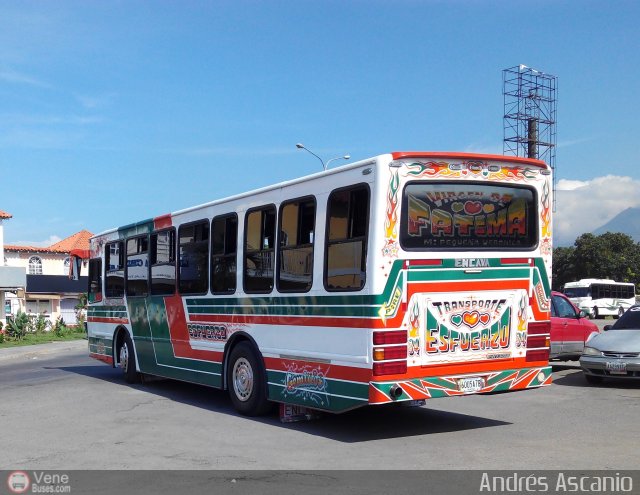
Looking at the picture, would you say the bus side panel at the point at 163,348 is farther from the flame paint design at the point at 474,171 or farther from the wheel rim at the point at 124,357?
the flame paint design at the point at 474,171

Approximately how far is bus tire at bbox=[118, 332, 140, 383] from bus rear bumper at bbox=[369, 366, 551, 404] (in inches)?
315

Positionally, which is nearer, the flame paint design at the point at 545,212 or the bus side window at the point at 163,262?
the flame paint design at the point at 545,212

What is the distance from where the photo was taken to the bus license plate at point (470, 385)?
8961 millimetres

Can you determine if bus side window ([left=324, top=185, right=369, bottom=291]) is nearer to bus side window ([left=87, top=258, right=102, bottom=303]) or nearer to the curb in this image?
bus side window ([left=87, top=258, right=102, bottom=303])

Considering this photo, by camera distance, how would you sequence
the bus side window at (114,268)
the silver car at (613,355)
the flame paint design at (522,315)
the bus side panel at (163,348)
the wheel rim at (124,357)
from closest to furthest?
the flame paint design at (522,315) → the bus side panel at (163,348) → the silver car at (613,355) → the wheel rim at (124,357) → the bus side window at (114,268)

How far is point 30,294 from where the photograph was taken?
60.6 meters

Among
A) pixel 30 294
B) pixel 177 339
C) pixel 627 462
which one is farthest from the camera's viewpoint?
pixel 30 294

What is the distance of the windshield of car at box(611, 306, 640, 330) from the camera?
1468 cm

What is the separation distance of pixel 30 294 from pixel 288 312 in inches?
2182

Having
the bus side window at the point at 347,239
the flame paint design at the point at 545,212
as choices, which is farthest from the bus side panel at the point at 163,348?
the flame paint design at the point at 545,212

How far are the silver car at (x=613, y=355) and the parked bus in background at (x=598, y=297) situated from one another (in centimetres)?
4000

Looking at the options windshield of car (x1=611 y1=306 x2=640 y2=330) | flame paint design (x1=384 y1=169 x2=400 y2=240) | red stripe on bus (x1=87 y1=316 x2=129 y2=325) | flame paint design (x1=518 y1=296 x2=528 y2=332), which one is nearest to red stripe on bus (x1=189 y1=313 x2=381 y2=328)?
flame paint design (x1=384 y1=169 x2=400 y2=240)
